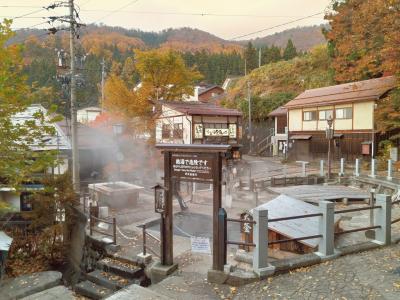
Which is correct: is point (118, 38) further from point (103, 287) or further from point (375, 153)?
point (103, 287)

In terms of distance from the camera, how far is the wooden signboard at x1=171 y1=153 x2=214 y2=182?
770cm

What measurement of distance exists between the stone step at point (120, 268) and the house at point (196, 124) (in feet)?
69.0

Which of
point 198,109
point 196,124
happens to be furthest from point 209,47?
point 196,124

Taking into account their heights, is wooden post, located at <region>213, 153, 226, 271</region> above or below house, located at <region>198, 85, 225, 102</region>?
below

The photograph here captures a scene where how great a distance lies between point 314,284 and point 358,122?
22279mm

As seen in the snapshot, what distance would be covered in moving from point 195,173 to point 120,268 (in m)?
3.93

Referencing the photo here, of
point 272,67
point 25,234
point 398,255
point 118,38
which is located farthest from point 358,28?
point 118,38

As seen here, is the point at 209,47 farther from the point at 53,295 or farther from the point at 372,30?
the point at 53,295

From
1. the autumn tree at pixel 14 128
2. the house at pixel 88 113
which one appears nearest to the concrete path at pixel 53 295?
the autumn tree at pixel 14 128

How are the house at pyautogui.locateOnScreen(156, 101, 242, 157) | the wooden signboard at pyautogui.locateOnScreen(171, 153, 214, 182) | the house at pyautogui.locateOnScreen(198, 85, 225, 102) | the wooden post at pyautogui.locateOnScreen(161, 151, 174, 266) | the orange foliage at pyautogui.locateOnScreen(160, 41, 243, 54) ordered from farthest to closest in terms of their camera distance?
the orange foliage at pyautogui.locateOnScreen(160, 41, 243, 54) → the house at pyautogui.locateOnScreen(198, 85, 225, 102) → the house at pyautogui.locateOnScreen(156, 101, 242, 157) → the wooden post at pyautogui.locateOnScreen(161, 151, 174, 266) → the wooden signboard at pyautogui.locateOnScreen(171, 153, 214, 182)

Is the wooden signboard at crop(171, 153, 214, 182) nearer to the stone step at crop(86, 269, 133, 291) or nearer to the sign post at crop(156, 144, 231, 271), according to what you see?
the sign post at crop(156, 144, 231, 271)

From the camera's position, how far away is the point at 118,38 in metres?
86.4

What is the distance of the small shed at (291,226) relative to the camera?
8562mm

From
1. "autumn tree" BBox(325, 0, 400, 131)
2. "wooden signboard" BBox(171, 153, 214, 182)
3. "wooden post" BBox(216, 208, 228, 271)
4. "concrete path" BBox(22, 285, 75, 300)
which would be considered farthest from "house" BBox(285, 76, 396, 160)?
"concrete path" BBox(22, 285, 75, 300)
